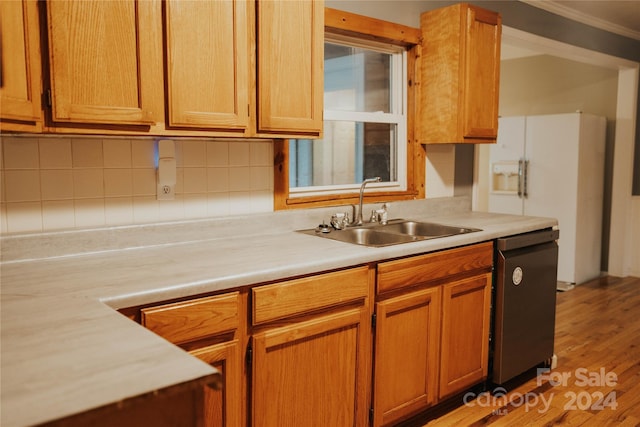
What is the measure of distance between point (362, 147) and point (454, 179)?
681 millimetres

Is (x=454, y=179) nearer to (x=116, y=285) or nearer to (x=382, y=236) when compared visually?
(x=382, y=236)

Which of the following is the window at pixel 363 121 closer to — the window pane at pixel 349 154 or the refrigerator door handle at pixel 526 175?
the window pane at pixel 349 154

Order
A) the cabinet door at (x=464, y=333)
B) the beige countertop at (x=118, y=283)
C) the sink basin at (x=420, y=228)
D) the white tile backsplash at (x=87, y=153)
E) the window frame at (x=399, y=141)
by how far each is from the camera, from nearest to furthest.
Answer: the beige countertop at (x=118, y=283)
the white tile backsplash at (x=87, y=153)
the cabinet door at (x=464, y=333)
the window frame at (x=399, y=141)
the sink basin at (x=420, y=228)

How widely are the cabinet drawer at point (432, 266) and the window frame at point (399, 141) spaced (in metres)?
0.69

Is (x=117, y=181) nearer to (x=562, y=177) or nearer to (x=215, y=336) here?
(x=215, y=336)

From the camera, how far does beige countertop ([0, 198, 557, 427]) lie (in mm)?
929

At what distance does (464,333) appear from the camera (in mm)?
2572

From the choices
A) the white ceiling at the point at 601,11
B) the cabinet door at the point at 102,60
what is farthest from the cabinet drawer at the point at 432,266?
the white ceiling at the point at 601,11

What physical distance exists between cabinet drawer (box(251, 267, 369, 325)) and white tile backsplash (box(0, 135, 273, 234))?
0.69m

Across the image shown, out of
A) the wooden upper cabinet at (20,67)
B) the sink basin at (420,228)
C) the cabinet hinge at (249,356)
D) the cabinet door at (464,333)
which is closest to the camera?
the wooden upper cabinet at (20,67)

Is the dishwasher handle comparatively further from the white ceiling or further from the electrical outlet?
the white ceiling

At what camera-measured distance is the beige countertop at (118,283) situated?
36.6 inches

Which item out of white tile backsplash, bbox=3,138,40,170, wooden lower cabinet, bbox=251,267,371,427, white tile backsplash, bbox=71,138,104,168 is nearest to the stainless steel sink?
wooden lower cabinet, bbox=251,267,371,427

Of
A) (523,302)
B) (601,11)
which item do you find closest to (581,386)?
(523,302)
